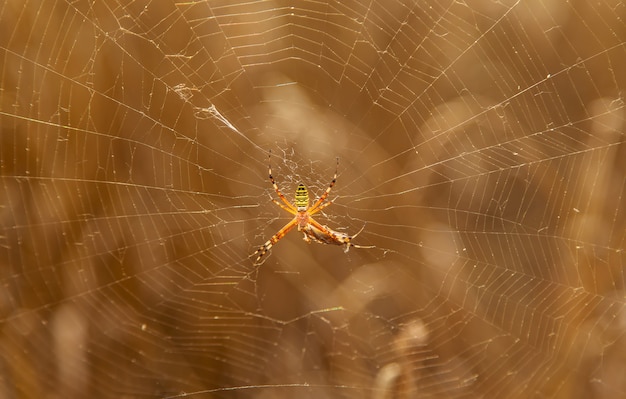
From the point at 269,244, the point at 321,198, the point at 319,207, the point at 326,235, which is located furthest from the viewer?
the point at 319,207

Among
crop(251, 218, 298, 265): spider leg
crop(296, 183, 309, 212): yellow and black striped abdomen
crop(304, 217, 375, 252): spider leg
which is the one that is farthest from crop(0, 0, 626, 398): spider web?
crop(296, 183, 309, 212): yellow and black striped abdomen

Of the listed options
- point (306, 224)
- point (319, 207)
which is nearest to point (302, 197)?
point (306, 224)

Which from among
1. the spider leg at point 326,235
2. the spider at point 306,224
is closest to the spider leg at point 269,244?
the spider at point 306,224

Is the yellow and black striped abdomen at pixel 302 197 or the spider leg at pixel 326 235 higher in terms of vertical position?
the yellow and black striped abdomen at pixel 302 197

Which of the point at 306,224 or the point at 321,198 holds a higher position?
the point at 321,198

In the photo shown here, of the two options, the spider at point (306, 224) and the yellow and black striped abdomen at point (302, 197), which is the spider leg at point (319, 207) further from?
the yellow and black striped abdomen at point (302, 197)

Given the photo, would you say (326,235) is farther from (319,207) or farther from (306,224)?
(319,207)

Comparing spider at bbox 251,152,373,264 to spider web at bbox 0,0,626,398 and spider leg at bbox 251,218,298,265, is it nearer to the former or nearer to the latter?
spider leg at bbox 251,218,298,265
